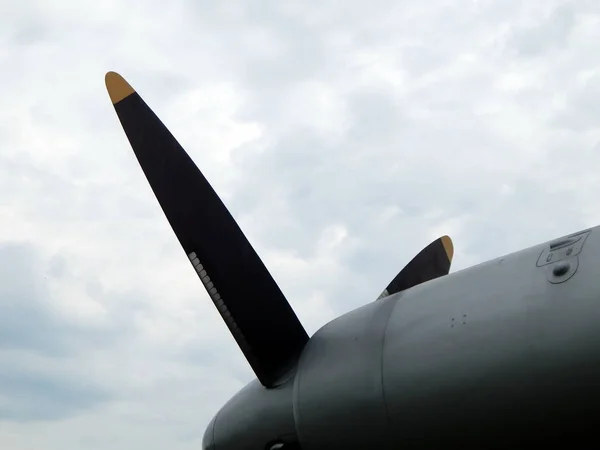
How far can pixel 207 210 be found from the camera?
8492 millimetres

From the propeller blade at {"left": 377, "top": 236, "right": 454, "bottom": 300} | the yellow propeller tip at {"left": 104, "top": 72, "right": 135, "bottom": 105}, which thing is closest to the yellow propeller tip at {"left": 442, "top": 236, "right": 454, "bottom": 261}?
the propeller blade at {"left": 377, "top": 236, "right": 454, "bottom": 300}

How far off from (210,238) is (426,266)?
4050mm

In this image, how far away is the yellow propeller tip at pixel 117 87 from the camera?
830 cm

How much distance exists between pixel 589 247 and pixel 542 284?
1.90ft

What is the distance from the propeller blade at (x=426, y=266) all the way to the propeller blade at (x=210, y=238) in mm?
2495

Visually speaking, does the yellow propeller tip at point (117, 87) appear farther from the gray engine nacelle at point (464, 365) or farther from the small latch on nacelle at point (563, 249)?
the small latch on nacelle at point (563, 249)

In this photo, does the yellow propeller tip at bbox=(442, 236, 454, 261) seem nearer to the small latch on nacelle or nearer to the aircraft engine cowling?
the aircraft engine cowling

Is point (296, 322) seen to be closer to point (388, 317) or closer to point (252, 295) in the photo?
point (252, 295)

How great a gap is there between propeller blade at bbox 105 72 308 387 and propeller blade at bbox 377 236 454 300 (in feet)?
8.19

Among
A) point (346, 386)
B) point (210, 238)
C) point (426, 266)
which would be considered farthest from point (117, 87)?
point (426, 266)

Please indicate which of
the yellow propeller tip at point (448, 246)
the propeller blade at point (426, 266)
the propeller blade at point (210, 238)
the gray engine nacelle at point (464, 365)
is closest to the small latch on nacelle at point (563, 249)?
the gray engine nacelle at point (464, 365)

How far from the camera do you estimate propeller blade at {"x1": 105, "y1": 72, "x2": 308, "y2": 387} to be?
833 cm

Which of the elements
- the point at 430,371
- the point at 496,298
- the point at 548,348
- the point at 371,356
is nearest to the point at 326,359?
the point at 371,356

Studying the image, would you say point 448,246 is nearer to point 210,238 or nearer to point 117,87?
point 210,238
